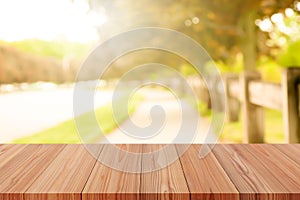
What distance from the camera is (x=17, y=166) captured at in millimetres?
1847

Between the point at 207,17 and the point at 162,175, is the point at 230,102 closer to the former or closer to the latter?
the point at 207,17

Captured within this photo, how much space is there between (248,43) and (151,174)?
8718mm

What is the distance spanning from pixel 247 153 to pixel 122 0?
9584 millimetres

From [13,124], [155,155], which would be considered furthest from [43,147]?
[13,124]

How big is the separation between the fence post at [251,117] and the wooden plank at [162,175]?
307cm

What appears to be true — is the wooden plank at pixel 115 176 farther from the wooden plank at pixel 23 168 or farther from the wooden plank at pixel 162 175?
the wooden plank at pixel 23 168

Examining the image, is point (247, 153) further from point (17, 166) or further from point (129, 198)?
point (17, 166)

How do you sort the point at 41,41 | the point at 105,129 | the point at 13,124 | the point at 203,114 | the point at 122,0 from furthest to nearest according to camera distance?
the point at 41,41, the point at 122,0, the point at 203,114, the point at 13,124, the point at 105,129

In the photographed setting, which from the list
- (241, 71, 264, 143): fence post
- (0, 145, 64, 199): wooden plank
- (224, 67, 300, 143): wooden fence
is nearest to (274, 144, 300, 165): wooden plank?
(0, 145, 64, 199): wooden plank

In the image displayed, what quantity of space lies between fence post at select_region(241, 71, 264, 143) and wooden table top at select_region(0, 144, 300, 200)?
117 inches

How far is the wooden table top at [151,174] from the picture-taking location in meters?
1.46

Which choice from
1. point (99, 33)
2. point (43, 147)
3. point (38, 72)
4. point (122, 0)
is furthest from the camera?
point (38, 72)

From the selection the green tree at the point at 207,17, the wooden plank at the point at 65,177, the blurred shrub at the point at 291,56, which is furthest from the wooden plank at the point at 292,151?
the blurred shrub at the point at 291,56

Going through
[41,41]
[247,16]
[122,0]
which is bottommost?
[247,16]
